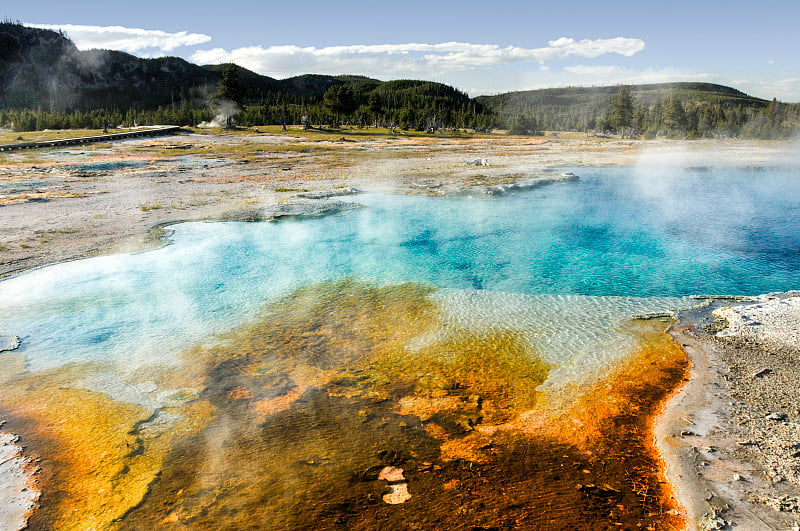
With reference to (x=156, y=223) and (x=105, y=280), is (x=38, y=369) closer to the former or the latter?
(x=105, y=280)

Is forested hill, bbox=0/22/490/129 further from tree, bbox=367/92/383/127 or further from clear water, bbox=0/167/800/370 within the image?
clear water, bbox=0/167/800/370

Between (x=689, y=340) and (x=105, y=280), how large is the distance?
14946mm

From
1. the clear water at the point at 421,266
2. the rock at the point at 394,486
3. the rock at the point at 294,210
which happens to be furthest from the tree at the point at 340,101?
the rock at the point at 394,486

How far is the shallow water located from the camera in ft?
20.0

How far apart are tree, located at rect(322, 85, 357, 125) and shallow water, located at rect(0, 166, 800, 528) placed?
7226 cm

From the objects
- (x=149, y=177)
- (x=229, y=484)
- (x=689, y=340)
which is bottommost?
(x=229, y=484)

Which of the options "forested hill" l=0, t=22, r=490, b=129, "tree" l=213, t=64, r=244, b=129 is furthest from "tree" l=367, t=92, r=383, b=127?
"tree" l=213, t=64, r=244, b=129

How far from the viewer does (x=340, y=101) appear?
277 ft

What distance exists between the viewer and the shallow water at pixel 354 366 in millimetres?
6090

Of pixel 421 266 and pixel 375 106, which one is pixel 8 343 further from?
pixel 375 106

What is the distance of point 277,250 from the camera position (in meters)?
16.5

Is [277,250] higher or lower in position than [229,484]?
higher

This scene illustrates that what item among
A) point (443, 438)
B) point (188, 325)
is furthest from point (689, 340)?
point (188, 325)

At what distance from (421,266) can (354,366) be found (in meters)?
6.47
